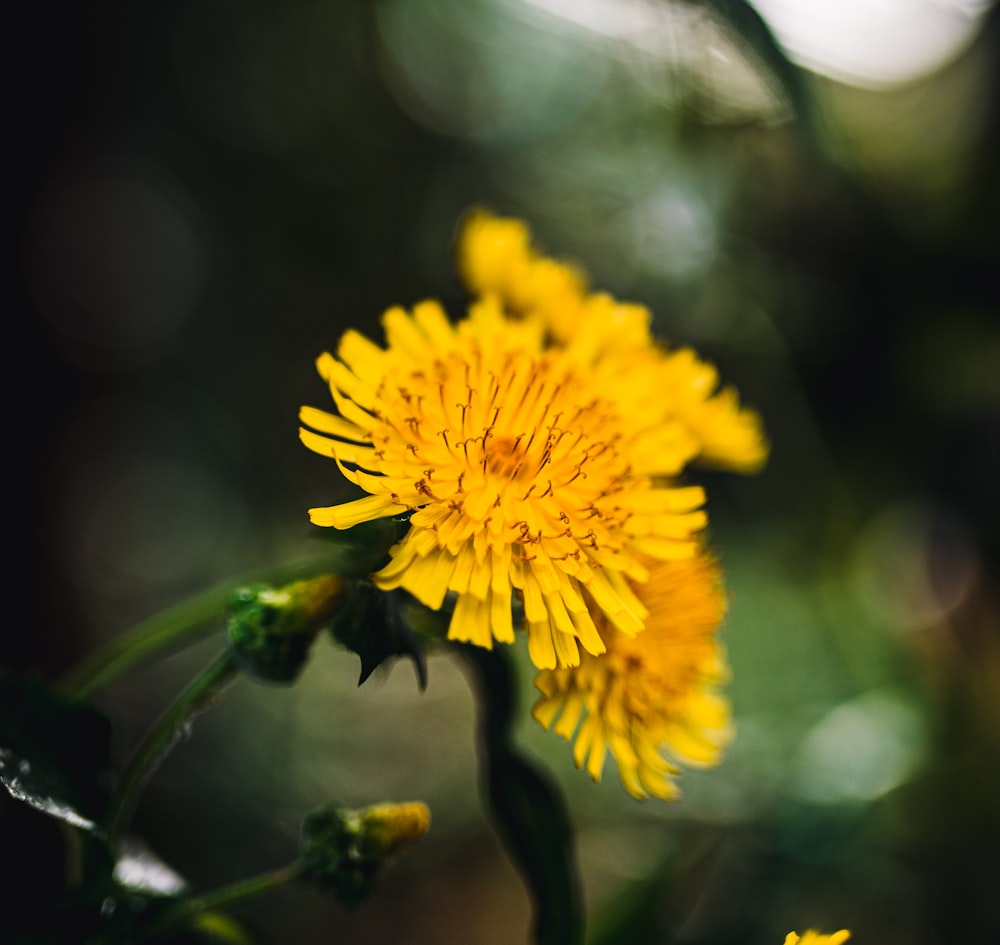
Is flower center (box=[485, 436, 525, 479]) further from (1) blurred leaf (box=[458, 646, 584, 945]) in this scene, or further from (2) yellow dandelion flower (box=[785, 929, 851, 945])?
(2) yellow dandelion flower (box=[785, 929, 851, 945])

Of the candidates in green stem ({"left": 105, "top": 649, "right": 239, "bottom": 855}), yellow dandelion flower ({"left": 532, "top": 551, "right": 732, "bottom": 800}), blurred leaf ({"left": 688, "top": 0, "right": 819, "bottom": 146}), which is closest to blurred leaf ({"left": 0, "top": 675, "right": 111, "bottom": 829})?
green stem ({"left": 105, "top": 649, "right": 239, "bottom": 855})

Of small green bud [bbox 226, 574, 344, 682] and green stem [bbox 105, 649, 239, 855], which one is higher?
small green bud [bbox 226, 574, 344, 682]

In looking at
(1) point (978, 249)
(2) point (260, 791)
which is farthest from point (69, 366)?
(1) point (978, 249)

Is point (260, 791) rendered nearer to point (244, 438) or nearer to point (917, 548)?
point (244, 438)

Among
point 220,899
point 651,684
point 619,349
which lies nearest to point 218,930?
point 220,899

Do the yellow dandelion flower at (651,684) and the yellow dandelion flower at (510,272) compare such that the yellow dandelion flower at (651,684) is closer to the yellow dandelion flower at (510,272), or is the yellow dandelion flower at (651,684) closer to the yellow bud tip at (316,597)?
the yellow bud tip at (316,597)

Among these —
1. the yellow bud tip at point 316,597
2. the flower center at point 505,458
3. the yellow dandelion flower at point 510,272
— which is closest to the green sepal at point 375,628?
the yellow bud tip at point 316,597
